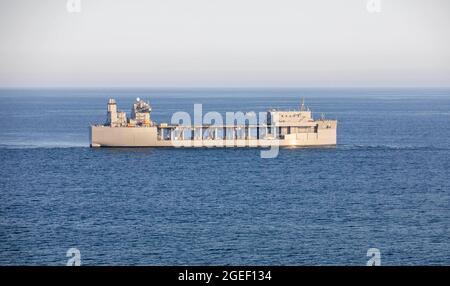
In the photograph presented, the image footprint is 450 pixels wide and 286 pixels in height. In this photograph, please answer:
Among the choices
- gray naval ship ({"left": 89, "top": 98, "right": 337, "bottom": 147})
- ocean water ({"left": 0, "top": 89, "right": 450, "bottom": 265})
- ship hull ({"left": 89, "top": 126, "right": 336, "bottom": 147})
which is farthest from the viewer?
gray naval ship ({"left": 89, "top": 98, "right": 337, "bottom": 147})

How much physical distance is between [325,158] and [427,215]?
24.6m

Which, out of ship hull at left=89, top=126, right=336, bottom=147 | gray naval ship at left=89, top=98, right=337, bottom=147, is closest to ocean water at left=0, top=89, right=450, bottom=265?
ship hull at left=89, top=126, right=336, bottom=147

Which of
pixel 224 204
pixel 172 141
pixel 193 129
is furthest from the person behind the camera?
pixel 193 129

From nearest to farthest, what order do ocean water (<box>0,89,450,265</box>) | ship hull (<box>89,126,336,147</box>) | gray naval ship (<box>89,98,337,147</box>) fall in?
ocean water (<box>0,89,450,265</box>)
ship hull (<box>89,126,336,147</box>)
gray naval ship (<box>89,98,337,147</box>)

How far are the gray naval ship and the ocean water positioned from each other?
3.93ft

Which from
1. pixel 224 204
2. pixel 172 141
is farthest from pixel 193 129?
pixel 224 204

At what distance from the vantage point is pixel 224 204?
149 ft

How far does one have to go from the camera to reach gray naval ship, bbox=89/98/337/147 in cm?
7156

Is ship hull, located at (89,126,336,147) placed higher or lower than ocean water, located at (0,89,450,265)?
higher

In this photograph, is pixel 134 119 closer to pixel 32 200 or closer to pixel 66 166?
pixel 66 166

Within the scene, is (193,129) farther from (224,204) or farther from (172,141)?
(224,204)

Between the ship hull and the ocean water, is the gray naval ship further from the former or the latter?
the ocean water

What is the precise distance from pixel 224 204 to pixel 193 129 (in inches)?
1266

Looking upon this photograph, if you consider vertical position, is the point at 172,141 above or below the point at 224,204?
above
